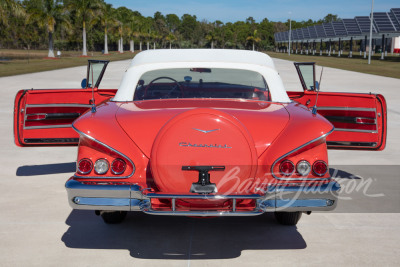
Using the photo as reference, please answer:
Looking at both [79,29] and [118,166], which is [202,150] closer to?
[118,166]

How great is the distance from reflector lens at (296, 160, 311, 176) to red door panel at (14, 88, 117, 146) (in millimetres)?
2941

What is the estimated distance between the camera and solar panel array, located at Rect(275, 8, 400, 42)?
2557 inches

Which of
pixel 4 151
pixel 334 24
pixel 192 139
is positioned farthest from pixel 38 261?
pixel 334 24

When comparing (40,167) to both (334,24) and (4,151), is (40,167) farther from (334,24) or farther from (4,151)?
(334,24)

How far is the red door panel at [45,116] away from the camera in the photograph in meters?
5.97

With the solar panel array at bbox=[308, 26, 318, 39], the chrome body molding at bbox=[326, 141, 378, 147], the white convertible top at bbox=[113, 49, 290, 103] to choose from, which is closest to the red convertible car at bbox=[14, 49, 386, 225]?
the white convertible top at bbox=[113, 49, 290, 103]

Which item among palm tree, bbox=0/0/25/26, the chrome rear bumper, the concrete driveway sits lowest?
the concrete driveway

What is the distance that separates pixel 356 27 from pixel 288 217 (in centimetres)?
8302

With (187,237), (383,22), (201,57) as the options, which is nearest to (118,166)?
(187,237)

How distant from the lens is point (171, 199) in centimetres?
398

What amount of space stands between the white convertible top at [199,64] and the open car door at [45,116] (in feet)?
2.45

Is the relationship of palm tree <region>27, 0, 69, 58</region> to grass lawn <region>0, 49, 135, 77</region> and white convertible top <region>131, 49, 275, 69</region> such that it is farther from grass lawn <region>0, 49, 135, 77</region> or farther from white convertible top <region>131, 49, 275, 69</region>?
white convertible top <region>131, 49, 275, 69</region>

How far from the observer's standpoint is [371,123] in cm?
602

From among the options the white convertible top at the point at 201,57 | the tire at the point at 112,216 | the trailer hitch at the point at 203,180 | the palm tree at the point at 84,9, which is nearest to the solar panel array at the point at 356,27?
the palm tree at the point at 84,9
